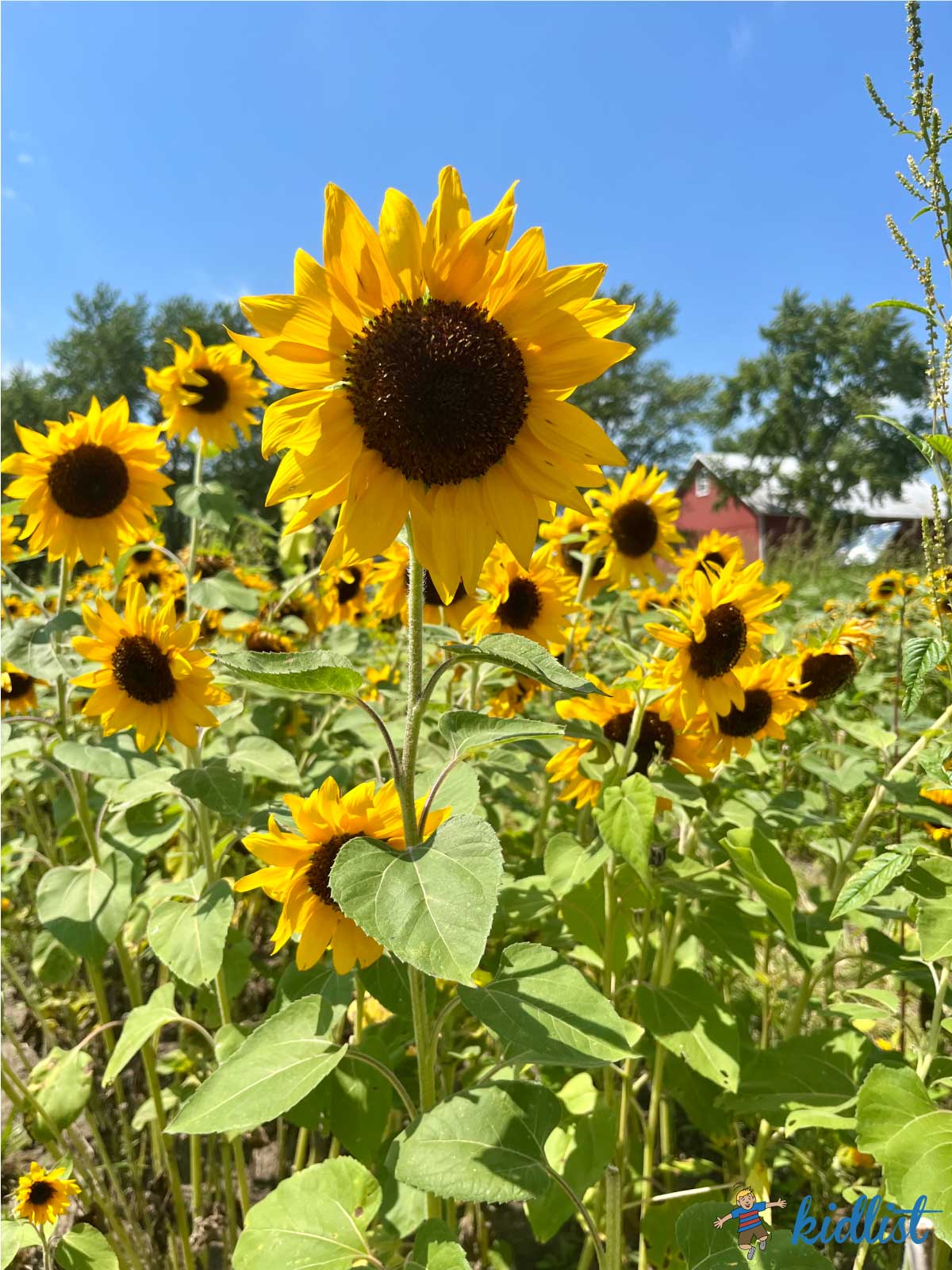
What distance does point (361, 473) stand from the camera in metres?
1.08

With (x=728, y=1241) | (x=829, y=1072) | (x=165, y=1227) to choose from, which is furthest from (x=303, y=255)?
(x=165, y=1227)

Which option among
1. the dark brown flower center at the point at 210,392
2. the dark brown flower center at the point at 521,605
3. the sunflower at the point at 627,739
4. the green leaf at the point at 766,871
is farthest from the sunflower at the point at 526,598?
the dark brown flower center at the point at 210,392

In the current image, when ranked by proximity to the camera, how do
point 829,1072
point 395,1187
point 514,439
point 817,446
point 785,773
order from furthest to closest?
1. point 817,446
2. point 785,773
3. point 829,1072
4. point 395,1187
5. point 514,439

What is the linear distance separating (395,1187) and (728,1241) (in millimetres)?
586

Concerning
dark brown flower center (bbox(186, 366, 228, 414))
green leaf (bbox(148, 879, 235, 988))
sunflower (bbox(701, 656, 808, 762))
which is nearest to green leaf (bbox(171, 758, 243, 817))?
green leaf (bbox(148, 879, 235, 988))

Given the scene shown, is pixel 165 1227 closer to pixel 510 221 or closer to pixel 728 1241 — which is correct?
pixel 728 1241

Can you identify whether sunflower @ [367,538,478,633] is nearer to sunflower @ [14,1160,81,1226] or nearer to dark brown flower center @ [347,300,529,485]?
dark brown flower center @ [347,300,529,485]

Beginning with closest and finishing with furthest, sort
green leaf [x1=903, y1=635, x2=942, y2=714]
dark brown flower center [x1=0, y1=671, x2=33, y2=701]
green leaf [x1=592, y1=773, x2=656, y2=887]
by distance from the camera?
green leaf [x1=903, y1=635, x2=942, y2=714] < green leaf [x1=592, y1=773, x2=656, y2=887] < dark brown flower center [x1=0, y1=671, x2=33, y2=701]

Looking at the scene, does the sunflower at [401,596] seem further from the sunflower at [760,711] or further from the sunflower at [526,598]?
the sunflower at [760,711]

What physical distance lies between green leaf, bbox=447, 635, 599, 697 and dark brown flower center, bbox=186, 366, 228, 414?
2210 mm

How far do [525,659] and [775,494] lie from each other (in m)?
38.9

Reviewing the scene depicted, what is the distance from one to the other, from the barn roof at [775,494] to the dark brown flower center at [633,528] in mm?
32946

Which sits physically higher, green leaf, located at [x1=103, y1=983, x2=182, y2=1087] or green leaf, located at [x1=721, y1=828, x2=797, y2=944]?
green leaf, located at [x1=721, y1=828, x2=797, y2=944]

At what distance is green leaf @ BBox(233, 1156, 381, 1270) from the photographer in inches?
42.8
